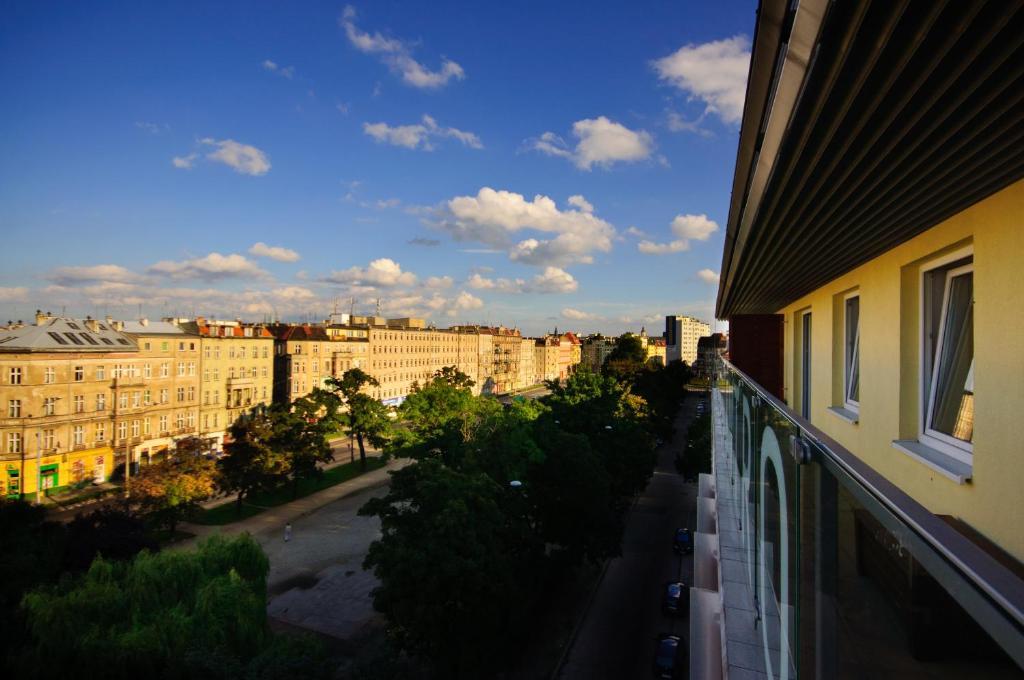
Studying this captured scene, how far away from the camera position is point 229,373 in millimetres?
39562

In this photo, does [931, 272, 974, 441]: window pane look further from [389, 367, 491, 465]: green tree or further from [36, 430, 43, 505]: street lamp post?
[36, 430, 43, 505]: street lamp post

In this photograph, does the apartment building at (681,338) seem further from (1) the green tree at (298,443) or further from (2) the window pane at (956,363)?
(2) the window pane at (956,363)

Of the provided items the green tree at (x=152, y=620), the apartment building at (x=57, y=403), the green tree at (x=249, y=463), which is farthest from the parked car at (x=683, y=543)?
the apartment building at (x=57, y=403)

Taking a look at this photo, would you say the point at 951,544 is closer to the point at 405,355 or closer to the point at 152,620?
the point at 152,620

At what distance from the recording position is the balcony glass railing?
81 centimetres

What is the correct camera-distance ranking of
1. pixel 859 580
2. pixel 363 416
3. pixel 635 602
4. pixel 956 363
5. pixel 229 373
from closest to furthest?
pixel 859 580
pixel 956 363
pixel 635 602
pixel 363 416
pixel 229 373

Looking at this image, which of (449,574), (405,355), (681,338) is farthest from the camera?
(681,338)

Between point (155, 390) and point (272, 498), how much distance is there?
11.3 m

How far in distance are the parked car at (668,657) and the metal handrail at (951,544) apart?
609 inches

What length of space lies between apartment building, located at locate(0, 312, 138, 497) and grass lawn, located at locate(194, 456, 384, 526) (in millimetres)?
8592

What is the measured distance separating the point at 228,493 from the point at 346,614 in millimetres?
12812

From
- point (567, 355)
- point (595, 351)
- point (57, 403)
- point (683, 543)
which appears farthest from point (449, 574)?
point (595, 351)

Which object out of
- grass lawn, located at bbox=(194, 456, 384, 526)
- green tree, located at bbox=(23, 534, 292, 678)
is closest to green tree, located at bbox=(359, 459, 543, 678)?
green tree, located at bbox=(23, 534, 292, 678)

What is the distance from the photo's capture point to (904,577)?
1094mm
